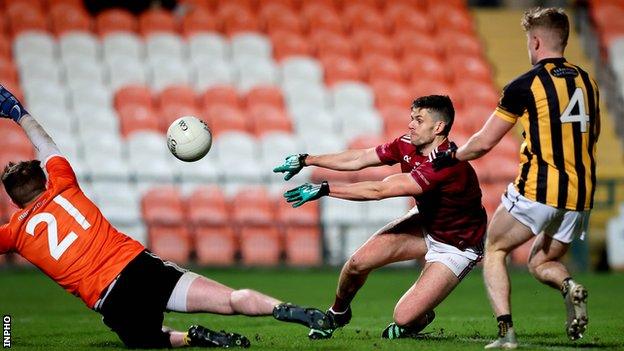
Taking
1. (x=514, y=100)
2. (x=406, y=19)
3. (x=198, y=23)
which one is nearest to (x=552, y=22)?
(x=514, y=100)

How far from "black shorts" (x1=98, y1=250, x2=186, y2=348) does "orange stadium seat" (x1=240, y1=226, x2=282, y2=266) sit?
28.9ft

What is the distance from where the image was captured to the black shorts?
6652 mm

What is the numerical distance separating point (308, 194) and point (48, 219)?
1.68 m

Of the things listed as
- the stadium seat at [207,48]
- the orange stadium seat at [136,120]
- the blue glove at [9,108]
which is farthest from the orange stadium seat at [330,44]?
the blue glove at [9,108]

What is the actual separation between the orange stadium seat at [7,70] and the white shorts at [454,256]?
11.3 m

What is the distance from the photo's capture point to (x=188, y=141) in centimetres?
769

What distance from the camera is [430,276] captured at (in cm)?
760

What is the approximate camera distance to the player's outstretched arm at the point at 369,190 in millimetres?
6879

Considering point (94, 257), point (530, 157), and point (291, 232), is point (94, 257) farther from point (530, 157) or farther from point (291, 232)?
point (291, 232)

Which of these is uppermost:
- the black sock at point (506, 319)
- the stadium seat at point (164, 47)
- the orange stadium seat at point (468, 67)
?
the stadium seat at point (164, 47)

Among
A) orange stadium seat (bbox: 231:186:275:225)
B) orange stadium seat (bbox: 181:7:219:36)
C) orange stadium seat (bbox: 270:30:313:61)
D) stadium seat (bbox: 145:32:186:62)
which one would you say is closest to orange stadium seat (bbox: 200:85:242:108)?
stadium seat (bbox: 145:32:186:62)

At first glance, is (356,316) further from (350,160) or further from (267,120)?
(267,120)

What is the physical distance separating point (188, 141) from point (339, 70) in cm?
1113

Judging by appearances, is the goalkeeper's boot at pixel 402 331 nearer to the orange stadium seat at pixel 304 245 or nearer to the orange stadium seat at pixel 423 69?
the orange stadium seat at pixel 304 245
